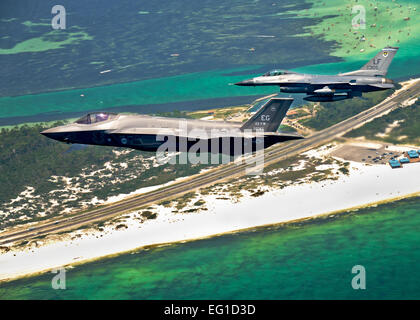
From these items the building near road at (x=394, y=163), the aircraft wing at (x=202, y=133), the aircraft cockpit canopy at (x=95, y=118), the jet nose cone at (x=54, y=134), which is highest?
the aircraft cockpit canopy at (x=95, y=118)

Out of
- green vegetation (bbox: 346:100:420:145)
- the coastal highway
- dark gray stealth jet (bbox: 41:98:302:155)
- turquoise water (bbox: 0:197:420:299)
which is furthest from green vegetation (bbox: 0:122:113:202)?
green vegetation (bbox: 346:100:420:145)

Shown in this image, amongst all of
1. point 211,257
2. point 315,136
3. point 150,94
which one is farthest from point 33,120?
point 211,257

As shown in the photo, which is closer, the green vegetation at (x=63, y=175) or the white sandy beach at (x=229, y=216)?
the white sandy beach at (x=229, y=216)

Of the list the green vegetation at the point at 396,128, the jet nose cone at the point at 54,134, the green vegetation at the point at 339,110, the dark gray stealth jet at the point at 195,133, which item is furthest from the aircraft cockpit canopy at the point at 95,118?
the green vegetation at the point at 339,110

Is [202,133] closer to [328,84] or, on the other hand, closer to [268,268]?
[268,268]

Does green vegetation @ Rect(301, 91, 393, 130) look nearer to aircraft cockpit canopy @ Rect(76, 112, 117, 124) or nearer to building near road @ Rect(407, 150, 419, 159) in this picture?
building near road @ Rect(407, 150, 419, 159)

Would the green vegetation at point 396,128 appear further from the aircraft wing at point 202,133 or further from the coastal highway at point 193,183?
the aircraft wing at point 202,133
